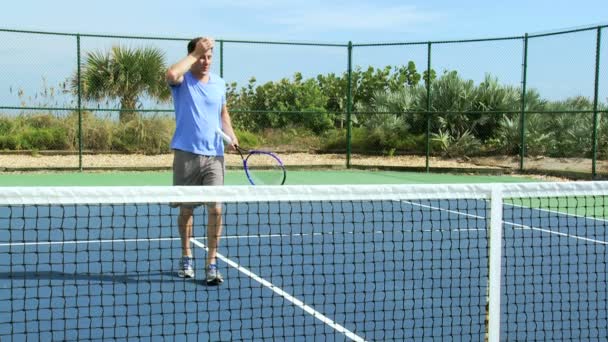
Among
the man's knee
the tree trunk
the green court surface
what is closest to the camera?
the man's knee

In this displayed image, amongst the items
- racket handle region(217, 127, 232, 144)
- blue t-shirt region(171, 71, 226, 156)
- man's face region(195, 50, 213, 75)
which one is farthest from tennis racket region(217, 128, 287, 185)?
man's face region(195, 50, 213, 75)

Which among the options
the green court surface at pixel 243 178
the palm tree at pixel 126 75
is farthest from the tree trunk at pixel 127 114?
the green court surface at pixel 243 178

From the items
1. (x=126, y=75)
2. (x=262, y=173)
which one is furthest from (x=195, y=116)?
(x=126, y=75)

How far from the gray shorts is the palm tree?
11.5 meters

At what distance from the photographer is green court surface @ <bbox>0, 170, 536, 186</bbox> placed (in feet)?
39.1

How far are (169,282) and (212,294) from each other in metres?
0.41

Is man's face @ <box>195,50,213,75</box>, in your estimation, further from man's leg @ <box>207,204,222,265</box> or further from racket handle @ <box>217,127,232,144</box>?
man's leg @ <box>207,204,222,265</box>

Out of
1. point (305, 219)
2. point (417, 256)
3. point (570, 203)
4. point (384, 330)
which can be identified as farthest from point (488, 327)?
point (570, 203)

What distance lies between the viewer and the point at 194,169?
4980mm

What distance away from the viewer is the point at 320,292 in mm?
4711

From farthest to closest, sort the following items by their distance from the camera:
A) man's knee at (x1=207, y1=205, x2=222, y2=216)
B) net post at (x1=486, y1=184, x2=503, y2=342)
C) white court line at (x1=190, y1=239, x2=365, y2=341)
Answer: man's knee at (x1=207, y1=205, x2=222, y2=216), white court line at (x1=190, y1=239, x2=365, y2=341), net post at (x1=486, y1=184, x2=503, y2=342)

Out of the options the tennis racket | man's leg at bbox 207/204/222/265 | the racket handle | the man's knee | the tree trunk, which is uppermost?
the tree trunk

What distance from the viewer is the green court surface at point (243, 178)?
39.1 feet

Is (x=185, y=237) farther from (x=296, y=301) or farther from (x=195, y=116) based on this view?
(x=296, y=301)
